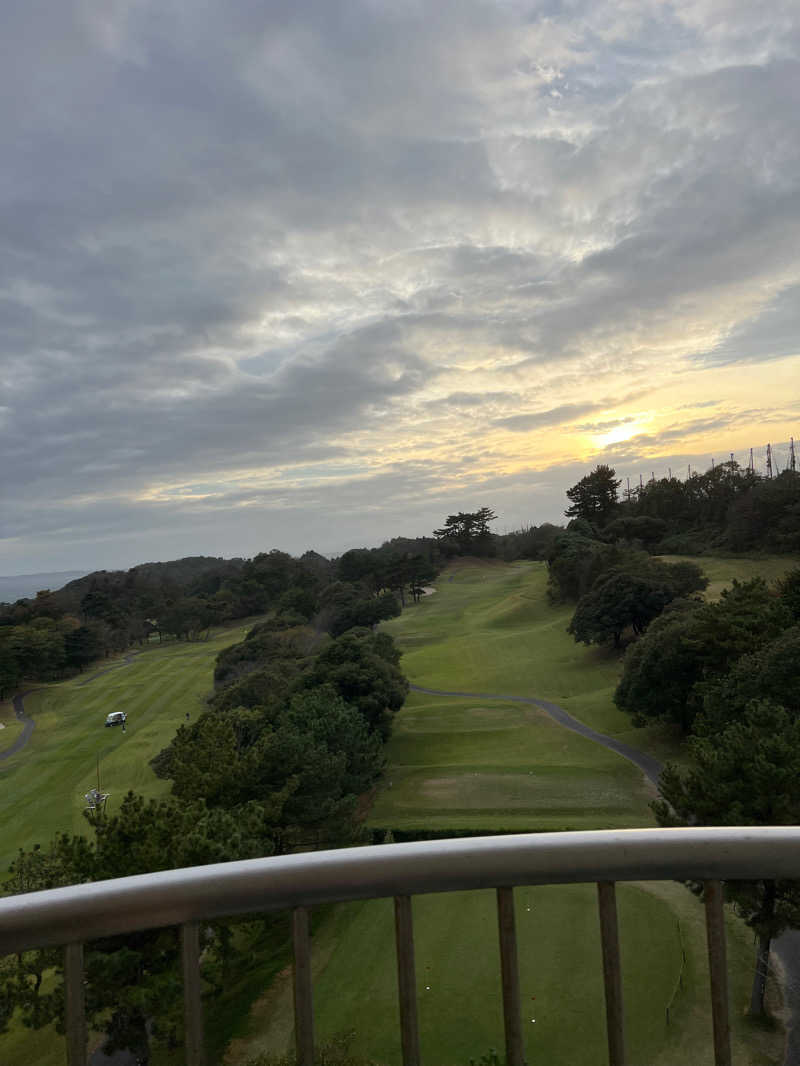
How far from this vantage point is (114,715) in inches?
1236

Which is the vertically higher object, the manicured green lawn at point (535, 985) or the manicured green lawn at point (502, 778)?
the manicured green lawn at point (535, 985)

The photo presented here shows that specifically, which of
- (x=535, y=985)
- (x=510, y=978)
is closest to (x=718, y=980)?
(x=510, y=978)

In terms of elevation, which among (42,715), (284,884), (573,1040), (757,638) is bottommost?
(42,715)

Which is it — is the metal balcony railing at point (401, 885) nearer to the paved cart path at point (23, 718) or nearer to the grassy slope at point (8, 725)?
the paved cart path at point (23, 718)

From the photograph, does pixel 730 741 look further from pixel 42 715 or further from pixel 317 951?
pixel 42 715

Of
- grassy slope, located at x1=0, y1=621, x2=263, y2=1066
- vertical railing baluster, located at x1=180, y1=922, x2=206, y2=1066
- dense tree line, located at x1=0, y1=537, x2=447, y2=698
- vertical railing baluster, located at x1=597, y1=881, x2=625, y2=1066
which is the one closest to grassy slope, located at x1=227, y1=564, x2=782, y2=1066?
vertical railing baluster, located at x1=597, y1=881, x2=625, y2=1066

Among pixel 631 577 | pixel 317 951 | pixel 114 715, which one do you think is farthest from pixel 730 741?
pixel 114 715

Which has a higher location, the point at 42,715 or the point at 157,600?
the point at 157,600

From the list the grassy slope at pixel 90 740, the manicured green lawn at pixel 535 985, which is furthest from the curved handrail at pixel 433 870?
the grassy slope at pixel 90 740

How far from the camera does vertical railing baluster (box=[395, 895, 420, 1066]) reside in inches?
56.0

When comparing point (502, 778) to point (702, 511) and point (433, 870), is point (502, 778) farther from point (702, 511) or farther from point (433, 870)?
point (702, 511)

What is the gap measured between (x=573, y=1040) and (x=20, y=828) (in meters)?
19.0

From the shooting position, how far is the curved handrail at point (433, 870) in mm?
1326

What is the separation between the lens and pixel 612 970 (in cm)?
152
